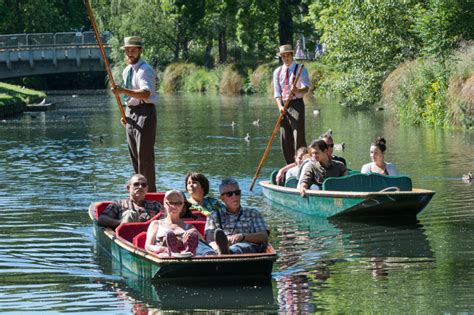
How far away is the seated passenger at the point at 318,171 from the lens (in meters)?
16.8

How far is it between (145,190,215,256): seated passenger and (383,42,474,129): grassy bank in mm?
18520

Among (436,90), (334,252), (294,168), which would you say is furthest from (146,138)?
(436,90)

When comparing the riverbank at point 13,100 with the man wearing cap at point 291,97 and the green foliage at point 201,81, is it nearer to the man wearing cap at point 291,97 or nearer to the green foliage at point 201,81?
the green foliage at point 201,81

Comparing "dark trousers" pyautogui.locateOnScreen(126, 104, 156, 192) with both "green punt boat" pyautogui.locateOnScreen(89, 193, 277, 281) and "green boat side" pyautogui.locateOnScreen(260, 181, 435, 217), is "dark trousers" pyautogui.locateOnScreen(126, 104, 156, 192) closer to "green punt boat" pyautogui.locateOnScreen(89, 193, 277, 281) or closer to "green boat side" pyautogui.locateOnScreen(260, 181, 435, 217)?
"green boat side" pyautogui.locateOnScreen(260, 181, 435, 217)

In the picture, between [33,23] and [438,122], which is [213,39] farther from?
[438,122]

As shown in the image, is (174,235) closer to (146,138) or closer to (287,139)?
(146,138)

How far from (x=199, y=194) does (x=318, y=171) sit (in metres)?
3.57

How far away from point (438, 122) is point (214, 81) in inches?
1463

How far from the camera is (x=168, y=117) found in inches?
1731

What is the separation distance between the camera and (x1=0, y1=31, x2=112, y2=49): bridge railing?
74.6 metres

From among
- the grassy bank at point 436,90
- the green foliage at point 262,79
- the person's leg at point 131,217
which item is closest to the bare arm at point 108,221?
the person's leg at point 131,217

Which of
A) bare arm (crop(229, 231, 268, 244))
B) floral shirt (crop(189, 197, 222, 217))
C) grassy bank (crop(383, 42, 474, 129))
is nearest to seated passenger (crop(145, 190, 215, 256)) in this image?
bare arm (crop(229, 231, 268, 244))

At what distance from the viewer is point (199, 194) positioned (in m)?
13.6

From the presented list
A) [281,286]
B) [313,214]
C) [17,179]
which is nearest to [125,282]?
[281,286]
